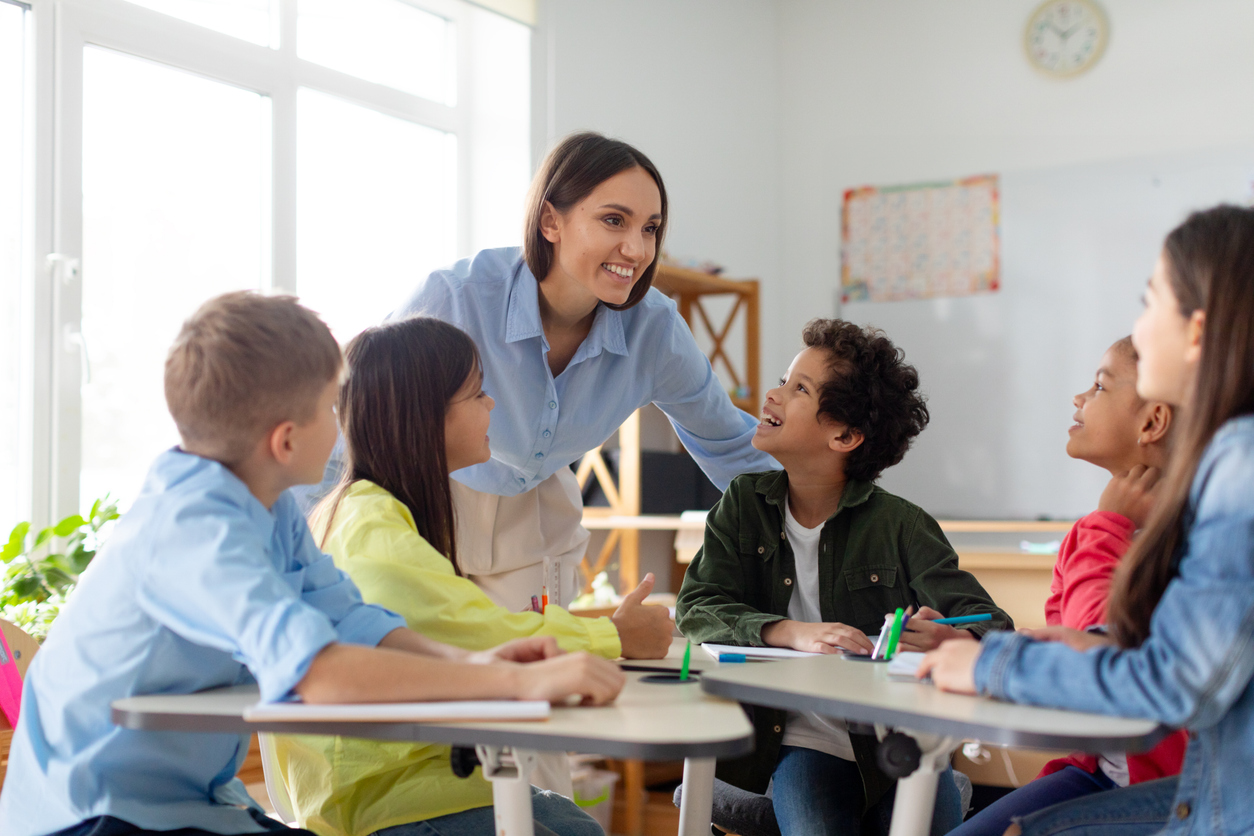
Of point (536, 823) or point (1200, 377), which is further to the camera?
point (536, 823)

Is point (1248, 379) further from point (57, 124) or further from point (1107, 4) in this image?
point (1107, 4)

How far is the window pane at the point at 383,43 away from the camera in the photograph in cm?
383

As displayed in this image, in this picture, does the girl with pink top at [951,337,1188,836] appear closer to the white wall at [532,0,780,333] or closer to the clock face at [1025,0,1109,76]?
the white wall at [532,0,780,333]

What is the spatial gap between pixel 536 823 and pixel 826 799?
15.1 inches

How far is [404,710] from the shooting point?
3.00 feet

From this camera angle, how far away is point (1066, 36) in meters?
4.82

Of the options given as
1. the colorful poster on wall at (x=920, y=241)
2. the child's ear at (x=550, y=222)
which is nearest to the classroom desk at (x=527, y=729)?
the child's ear at (x=550, y=222)

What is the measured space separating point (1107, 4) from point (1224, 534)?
14.7 ft

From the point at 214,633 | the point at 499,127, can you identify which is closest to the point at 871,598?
the point at 214,633

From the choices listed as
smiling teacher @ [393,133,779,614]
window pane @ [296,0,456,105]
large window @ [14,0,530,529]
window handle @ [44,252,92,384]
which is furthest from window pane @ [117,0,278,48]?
smiling teacher @ [393,133,779,614]

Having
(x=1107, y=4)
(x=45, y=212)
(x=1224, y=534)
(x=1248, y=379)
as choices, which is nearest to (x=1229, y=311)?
(x=1248, y=379)

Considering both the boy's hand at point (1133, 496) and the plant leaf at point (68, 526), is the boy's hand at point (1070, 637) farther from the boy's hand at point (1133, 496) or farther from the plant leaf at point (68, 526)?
the plant leaf at point (68, 526)

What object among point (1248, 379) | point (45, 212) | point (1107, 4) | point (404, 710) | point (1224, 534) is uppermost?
point (1107, 4)

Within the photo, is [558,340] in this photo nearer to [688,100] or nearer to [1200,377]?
[1200,377]
